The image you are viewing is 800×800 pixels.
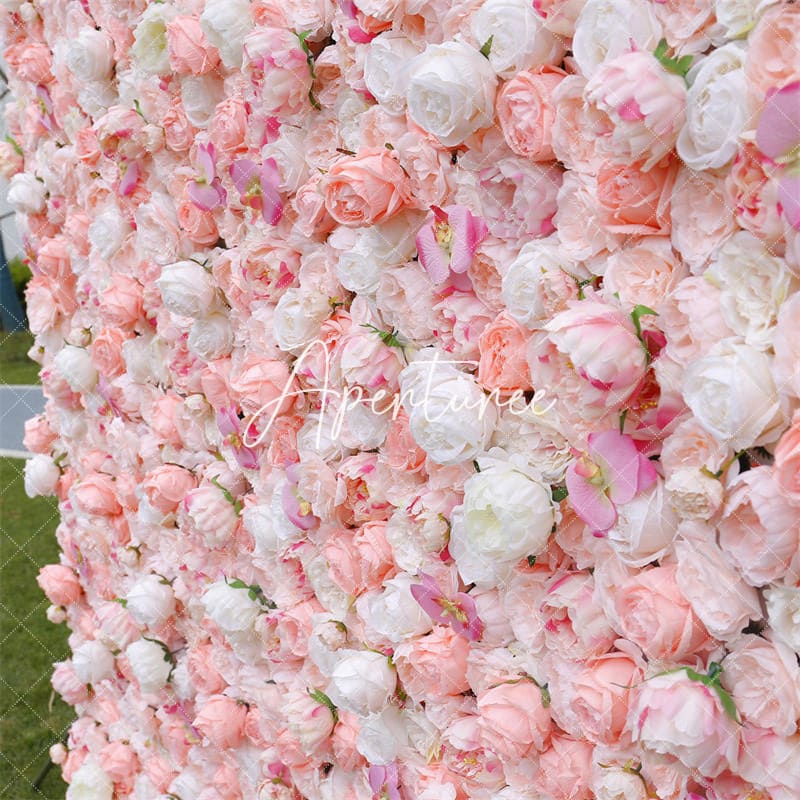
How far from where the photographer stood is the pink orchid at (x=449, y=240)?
876mm

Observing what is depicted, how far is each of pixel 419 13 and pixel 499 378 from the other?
36 centimetres

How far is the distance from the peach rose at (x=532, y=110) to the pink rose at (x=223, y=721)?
101cm

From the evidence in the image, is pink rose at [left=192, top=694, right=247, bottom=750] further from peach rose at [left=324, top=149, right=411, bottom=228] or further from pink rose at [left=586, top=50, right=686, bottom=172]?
pink rose at [left=586, top=50, right=686, bottom=172]

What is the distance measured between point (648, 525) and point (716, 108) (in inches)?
12.3

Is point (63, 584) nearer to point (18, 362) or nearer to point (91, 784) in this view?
point (91, 784)

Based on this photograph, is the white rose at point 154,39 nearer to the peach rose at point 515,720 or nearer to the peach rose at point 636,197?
the peach rose at point 636,197

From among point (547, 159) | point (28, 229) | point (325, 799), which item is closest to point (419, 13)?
point (547, 159)

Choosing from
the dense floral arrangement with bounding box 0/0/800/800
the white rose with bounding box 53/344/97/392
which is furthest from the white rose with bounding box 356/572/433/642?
the white rose with bounding box 53/344/97/392

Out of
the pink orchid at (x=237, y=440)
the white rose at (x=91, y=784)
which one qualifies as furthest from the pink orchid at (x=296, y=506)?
the white rose at (x=91, y=784)

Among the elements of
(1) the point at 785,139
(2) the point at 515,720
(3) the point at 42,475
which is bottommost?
(3) the point at 42,475

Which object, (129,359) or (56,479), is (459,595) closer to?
(129,359)

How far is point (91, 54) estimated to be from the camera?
1518 millimetres

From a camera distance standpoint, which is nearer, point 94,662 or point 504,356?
point 504,356

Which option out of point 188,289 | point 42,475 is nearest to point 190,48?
point 188,289
